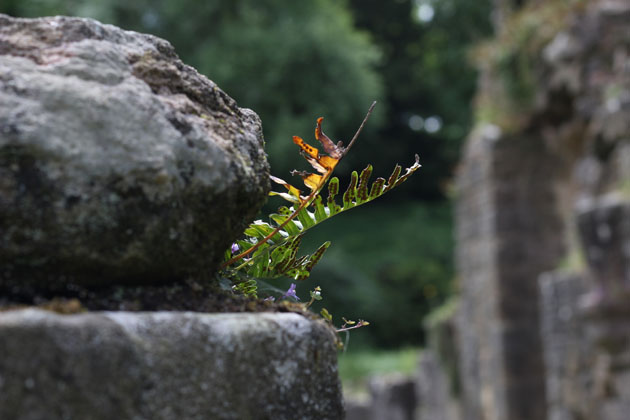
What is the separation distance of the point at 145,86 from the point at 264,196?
0.27 meters

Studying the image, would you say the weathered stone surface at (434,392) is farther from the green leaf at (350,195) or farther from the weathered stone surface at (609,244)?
the green leaf at (350,195)

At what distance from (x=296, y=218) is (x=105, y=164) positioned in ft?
1.71

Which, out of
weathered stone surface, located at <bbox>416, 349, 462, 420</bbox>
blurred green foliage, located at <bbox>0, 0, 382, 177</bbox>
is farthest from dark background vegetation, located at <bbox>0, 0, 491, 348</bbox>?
weathered stone surface, located at <bbox>416, 349, 462, 420</bbox>

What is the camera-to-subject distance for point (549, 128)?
1081cm

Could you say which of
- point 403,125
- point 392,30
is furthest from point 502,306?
point 392,30

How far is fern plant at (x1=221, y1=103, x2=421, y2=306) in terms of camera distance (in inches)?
60.5

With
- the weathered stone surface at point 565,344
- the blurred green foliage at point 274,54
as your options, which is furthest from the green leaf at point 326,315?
the blurred green foliage at point 274,54

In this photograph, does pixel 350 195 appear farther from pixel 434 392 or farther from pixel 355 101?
pixel 355 101

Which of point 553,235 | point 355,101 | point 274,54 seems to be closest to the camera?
point 553,235

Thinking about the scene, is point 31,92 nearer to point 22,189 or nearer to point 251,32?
point 22,189

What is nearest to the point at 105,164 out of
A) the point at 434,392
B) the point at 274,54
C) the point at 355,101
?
the point at 434,392

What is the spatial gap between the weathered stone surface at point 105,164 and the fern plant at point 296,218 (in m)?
0.19

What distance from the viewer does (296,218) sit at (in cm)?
163

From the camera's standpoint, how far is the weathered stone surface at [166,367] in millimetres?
996
